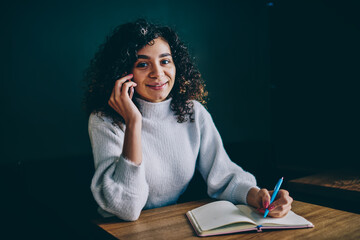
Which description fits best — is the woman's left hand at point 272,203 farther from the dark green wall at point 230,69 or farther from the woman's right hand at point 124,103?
the dark green wall at point 230,69

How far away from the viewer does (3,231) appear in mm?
1229

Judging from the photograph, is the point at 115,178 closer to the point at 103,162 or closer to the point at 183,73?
the point at 103,162

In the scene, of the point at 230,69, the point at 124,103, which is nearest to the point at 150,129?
the point at 124,103

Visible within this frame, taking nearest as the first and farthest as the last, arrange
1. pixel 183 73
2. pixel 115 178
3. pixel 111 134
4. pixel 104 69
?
pixel 115 178, pixel 111 134, pixel 104 69, pixel 183 73

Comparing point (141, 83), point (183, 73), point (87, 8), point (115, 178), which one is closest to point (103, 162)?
point (115, 178)

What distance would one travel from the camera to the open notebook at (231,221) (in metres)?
0.80

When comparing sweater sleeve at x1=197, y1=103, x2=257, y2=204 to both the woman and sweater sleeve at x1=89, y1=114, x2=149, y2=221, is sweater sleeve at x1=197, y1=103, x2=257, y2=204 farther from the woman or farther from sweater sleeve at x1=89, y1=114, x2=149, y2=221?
sweater sleeve at x1=89, y1=114, x2=149, y2=221

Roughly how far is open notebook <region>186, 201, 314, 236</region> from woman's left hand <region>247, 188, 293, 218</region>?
21mm

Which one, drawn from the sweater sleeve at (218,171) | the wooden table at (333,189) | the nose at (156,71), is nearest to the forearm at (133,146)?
the nose at (156,71)

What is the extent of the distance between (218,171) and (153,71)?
508 mm

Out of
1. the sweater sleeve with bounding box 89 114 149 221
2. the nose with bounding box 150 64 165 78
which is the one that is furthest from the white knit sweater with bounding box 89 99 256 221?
the nose with bounding box 150 64 165 78

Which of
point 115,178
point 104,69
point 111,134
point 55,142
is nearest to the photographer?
point 115,178

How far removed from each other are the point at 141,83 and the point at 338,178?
40.4 inches

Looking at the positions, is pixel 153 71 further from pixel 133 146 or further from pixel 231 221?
pixel 231 221
